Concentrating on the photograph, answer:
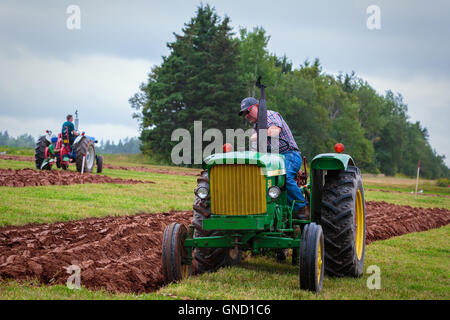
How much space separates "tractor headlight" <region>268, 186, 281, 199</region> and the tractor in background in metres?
14.4

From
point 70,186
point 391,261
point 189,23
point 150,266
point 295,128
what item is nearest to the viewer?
point 150,266

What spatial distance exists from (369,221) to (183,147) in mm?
30658

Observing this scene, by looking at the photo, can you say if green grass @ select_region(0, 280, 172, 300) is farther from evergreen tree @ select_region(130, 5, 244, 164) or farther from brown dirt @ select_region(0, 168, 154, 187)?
evergreen tree @ select_region(130, 5, 244, 164)

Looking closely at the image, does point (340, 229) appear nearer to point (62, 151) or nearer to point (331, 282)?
point (331, 282)

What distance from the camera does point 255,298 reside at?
4.82m

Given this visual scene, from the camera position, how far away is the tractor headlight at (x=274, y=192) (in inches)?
215

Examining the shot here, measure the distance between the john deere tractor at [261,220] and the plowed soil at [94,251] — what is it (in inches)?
21.5

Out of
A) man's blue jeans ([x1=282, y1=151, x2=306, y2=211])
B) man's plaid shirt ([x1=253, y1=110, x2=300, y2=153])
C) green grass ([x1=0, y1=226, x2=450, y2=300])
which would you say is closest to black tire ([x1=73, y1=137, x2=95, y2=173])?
green grass ([x1=0, y1=226, x2=450, y2=300])

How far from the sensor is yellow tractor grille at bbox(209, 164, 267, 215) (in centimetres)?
543

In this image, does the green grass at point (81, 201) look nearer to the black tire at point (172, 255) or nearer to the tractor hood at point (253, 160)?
the black tire at point (172, 255)

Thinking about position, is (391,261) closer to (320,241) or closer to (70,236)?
(320,241)

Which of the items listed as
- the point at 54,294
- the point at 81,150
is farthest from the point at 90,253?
the point at 81,150
